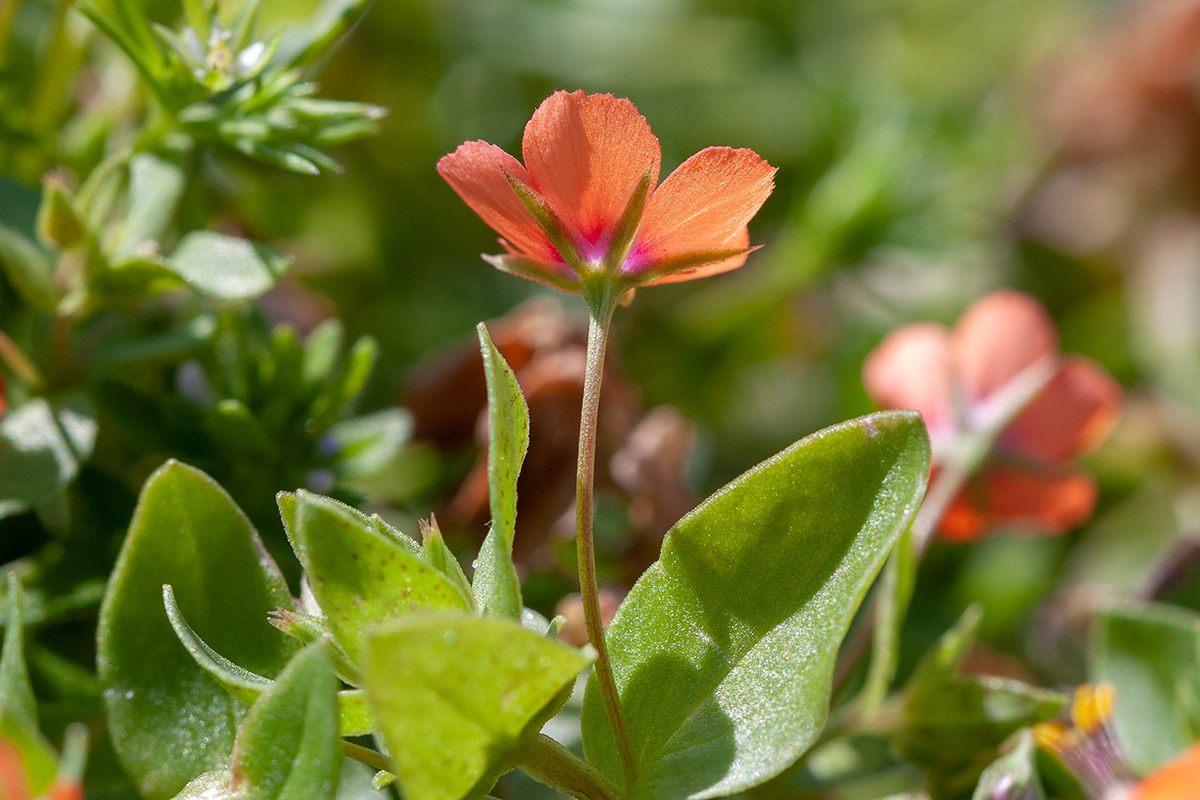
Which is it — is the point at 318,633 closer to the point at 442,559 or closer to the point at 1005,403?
the point at 442,559

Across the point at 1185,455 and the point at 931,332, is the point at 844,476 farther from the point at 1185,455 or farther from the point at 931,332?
the point at 1185,455

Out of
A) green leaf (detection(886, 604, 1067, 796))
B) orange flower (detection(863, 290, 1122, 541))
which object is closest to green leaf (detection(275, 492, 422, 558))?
green leaf (detection(886, 604, 1067, 796))

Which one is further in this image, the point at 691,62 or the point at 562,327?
the point at 691,62

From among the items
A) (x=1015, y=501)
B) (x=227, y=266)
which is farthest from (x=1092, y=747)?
(x=227, y=266)

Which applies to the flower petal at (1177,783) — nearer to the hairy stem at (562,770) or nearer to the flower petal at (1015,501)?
the hairy stem at (562,770)

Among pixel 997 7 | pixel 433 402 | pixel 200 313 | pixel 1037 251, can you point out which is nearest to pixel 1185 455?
pixel 1037 251

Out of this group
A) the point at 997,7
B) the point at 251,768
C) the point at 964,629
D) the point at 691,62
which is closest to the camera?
the point at 251,768
